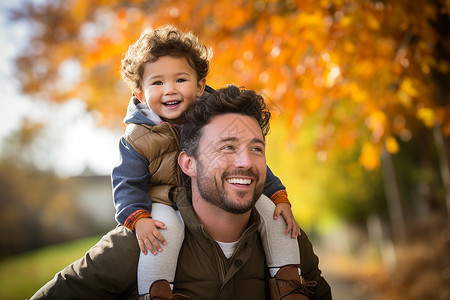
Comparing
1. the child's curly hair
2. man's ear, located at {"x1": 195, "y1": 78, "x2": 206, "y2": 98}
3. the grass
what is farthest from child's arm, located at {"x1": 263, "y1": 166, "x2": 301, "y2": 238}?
the grass

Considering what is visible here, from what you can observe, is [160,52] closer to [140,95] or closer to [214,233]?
[140,95]

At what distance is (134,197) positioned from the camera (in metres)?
2.38

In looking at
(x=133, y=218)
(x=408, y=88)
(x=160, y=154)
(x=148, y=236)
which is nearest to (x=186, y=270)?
(x=148, y=236)

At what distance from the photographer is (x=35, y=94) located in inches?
431

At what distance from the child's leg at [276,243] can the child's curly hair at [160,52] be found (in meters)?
1.02

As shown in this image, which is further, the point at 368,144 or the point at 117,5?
the point at 117,5

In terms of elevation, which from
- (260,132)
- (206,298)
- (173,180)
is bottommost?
(206,298)

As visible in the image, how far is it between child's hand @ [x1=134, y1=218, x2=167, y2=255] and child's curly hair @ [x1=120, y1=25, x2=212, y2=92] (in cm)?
95

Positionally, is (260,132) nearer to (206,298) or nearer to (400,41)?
(206,298)

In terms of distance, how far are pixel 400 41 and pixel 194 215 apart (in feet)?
13.0

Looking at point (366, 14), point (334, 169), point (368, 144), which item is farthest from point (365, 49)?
point (334, 169)

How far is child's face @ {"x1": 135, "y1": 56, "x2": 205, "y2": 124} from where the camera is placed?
2.59 metres

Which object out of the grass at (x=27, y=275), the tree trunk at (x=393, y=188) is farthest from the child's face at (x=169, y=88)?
the grass at (x=27, y=275)

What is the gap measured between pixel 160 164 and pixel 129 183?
0.73 ft
